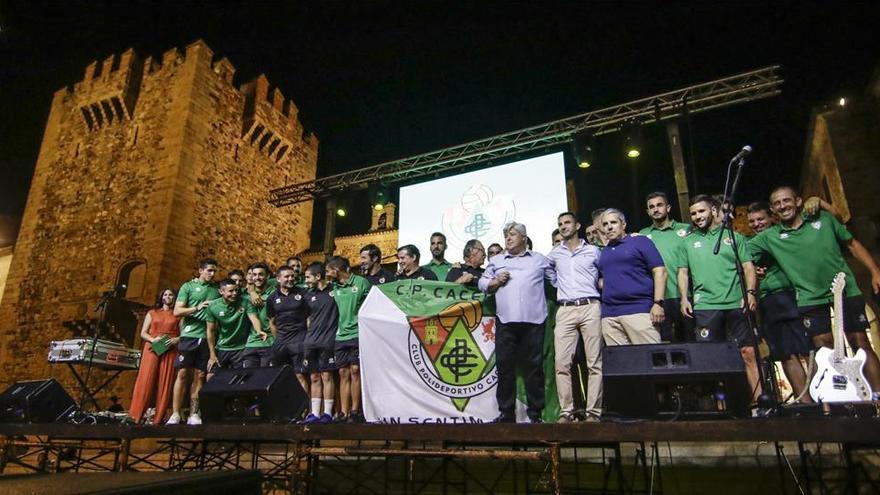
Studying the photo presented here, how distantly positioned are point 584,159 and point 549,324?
6450mm

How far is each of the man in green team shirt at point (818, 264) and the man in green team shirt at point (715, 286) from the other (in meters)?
0.30

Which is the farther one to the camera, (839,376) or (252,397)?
(252,397)

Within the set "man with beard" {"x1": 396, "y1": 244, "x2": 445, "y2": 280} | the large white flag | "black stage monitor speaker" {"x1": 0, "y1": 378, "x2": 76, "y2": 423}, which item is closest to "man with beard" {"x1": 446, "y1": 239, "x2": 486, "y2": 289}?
"man with beard" {"x1": 396, "y1": 244, "x2": 445, "y2": 280}

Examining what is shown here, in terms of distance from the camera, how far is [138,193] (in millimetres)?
15773

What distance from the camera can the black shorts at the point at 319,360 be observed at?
5.50 metres

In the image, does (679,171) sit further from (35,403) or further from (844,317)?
(35,403)

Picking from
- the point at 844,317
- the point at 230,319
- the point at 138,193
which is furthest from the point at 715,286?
the point at 138,193

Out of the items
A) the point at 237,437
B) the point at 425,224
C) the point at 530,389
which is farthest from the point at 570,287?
the point at 425,224

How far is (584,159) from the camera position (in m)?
10.5

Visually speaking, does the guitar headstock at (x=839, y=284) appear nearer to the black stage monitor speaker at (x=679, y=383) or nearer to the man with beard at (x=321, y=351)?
the black stage monitor speaker at (x=679, y=383)

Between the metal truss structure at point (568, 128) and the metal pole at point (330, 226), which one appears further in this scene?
the metal pole at point (330, 226)

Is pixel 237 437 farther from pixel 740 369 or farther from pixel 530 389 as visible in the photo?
pixel 740 369

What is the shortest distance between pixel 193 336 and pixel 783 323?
6.34 meters

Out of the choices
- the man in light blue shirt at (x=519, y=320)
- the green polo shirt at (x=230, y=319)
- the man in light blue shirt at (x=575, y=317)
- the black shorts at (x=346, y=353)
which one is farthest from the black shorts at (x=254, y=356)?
the man in light blue shirt at (x=575, y=317)
